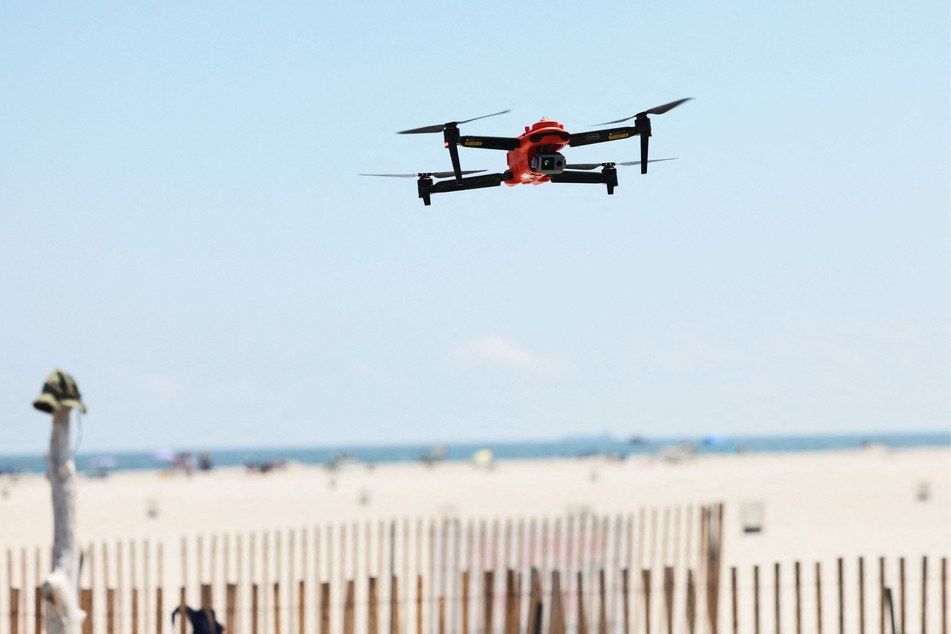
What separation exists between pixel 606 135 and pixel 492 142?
768mm

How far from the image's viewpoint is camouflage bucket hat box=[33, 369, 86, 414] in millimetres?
6719

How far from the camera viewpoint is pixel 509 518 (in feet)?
43.1

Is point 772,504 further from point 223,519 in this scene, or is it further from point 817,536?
point 223,519

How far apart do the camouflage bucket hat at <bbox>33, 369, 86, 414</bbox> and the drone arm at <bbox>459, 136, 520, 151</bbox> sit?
3.06 metres

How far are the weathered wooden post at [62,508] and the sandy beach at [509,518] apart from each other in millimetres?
1332

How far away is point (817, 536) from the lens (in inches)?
751

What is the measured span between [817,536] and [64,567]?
15.2 meters

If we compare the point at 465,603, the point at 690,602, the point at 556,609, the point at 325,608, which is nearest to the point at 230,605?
the point at 325,608

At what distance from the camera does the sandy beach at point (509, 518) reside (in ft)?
34.7

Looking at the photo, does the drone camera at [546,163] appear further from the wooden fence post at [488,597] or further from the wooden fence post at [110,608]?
the wooden fence post at [110,608]

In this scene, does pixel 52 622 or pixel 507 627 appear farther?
pixel 507 627

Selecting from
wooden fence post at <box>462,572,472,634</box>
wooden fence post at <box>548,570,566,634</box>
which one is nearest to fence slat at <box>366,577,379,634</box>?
wooden fence post at <box>462,572,472,634</box>

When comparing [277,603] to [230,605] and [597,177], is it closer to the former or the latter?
[230,605]

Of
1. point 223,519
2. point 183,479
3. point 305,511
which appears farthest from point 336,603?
point 183,479
